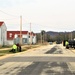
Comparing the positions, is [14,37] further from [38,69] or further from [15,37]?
[38,69]

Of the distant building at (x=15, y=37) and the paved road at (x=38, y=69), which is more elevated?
the distant building at (x=15, y=37)

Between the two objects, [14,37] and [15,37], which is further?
[14,37]

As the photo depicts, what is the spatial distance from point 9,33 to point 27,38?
9477 mm

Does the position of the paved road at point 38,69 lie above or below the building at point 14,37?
below

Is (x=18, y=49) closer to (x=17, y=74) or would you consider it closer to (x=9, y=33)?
(x=17, y=74)

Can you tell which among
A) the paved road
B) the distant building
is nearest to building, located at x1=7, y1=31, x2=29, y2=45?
the distant building

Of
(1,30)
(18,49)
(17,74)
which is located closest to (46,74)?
(17,74)

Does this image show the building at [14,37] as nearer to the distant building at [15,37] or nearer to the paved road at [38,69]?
the distant building at [15,37]

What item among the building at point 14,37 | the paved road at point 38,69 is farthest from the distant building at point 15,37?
the paved road at point 38,69

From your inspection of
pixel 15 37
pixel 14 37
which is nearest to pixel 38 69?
pixel 15 37

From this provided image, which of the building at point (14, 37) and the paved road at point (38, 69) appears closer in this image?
the paved road at point (38, 69)

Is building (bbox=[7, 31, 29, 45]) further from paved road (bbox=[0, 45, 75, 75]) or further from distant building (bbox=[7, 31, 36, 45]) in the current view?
paved road (bbox=[0, 45, 75, 75])

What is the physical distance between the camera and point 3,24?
299 ft

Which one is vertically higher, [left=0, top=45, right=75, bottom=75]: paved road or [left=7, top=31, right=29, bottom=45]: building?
[left=7, top=31, right=29, bottom=45]: building
